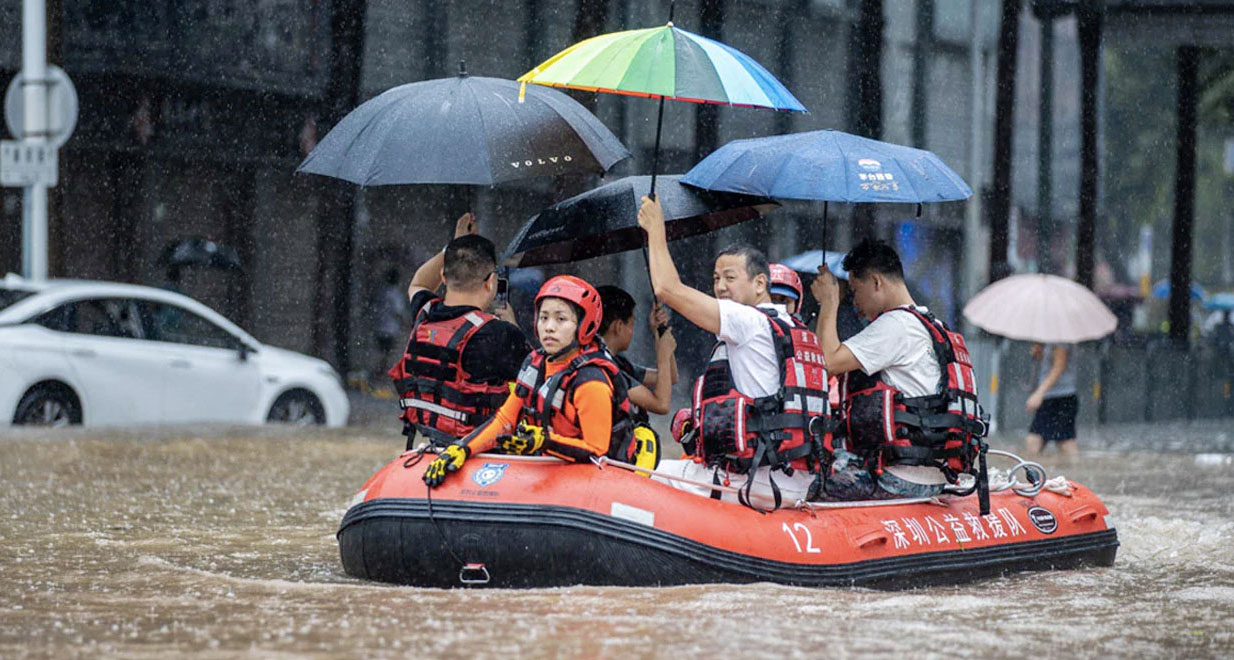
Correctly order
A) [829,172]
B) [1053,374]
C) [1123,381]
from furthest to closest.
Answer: [1123,381]
[1053,374]
[829,172]

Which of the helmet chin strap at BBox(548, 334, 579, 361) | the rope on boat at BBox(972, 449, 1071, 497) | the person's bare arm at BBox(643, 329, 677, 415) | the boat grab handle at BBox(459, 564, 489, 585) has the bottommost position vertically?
the boat grab handle at BBox(459, 564, 489, 585)

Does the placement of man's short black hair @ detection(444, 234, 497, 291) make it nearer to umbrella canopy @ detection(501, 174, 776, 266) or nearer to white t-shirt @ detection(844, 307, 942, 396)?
umbrella canopy @ detection(501, 174, 776, 266)

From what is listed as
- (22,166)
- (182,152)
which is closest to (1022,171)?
(182,152)

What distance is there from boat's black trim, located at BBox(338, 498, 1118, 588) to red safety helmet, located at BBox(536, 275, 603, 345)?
0.76 meters

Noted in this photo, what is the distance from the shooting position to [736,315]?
25.2 ft

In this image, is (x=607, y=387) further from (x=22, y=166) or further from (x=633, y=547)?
(x=22, y=166)

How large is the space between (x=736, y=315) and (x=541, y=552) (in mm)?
1276

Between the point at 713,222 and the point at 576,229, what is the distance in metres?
0.87

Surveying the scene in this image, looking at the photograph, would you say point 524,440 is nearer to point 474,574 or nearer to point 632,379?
point 474,574

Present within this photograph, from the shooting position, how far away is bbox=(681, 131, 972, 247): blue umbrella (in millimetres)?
8094

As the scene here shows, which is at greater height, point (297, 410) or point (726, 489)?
point (726, 489)

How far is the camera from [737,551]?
25.8 feet

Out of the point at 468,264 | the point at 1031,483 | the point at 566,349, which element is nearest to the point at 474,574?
the point at 566,349

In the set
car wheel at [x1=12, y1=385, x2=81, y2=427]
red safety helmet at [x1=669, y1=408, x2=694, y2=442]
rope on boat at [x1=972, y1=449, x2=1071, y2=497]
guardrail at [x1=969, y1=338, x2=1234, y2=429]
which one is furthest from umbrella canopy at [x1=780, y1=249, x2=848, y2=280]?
guardrail at [x1=969, y1=338, x2=1234, y2=429]
